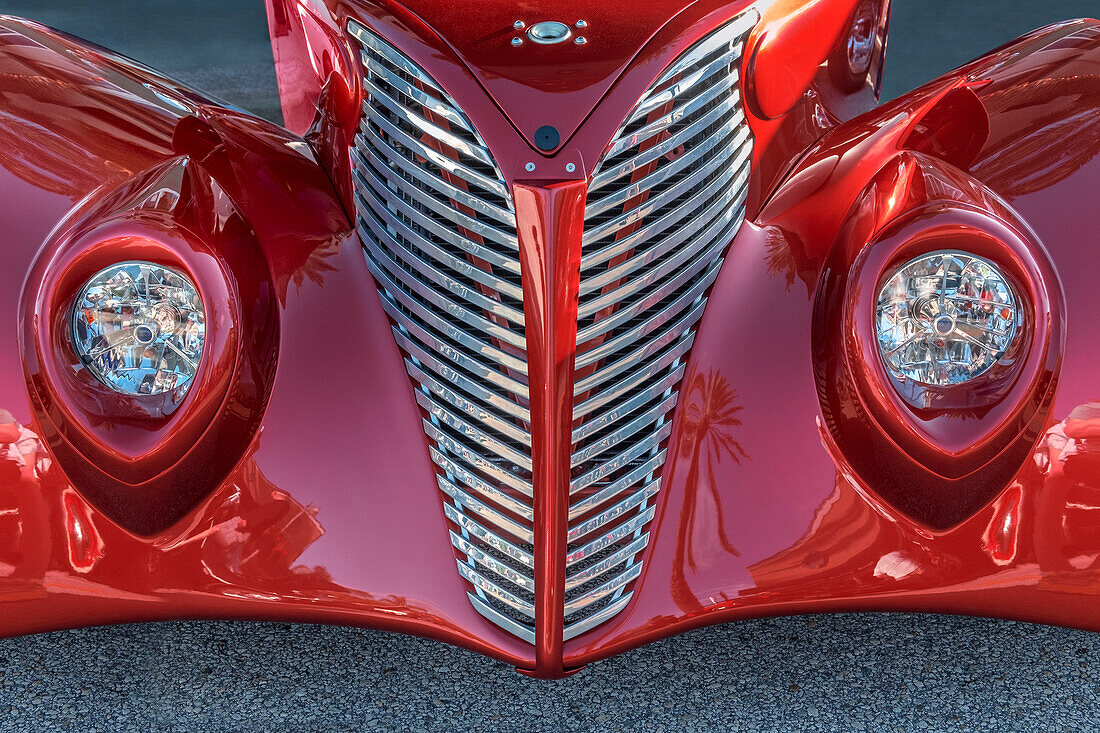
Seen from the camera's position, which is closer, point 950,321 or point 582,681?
point 950,321

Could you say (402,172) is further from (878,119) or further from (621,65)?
(878,119)

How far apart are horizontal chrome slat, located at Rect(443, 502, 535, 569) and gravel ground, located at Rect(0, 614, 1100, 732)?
1.26 feet

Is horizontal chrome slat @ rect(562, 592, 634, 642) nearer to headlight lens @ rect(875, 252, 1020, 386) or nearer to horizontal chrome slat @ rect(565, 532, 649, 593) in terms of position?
horizontal chrome slat @ rect(565, 532, 649, 593)

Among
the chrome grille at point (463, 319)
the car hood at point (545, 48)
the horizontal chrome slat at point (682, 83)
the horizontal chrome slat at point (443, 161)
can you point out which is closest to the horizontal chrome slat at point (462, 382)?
the chrome grille at point (463, 319)

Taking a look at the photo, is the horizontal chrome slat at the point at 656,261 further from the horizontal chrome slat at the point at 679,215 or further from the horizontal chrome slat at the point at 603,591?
the horizontal chrome slat at the point at 603,591

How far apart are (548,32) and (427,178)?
349 millimetres

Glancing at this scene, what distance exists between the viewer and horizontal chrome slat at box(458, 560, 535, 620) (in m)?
1.97

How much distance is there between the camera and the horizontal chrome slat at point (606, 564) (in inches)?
77.5

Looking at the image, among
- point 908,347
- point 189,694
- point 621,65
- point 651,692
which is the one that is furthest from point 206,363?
point 908,347

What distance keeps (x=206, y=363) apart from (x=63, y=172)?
49 cm

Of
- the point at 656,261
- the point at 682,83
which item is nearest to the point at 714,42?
the point at 682,83

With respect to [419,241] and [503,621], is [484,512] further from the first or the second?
[419,241]

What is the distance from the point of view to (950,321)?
1929 mm

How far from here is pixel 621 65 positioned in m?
2.06
